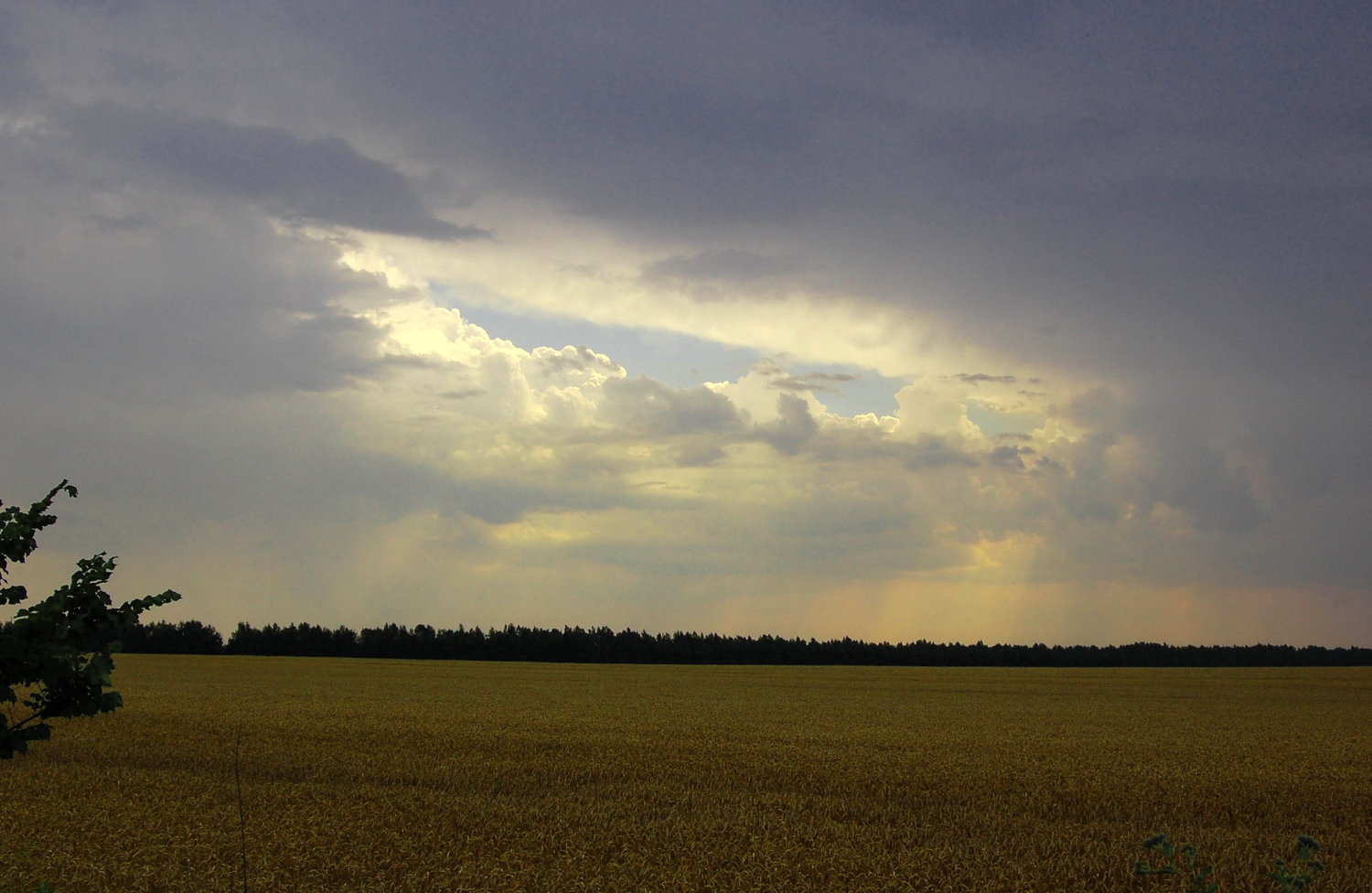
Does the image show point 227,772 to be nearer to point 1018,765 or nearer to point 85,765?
point 85,765

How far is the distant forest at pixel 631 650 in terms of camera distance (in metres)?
120

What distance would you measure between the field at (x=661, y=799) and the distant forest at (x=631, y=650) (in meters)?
90.4

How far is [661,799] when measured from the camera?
15094 millimetres

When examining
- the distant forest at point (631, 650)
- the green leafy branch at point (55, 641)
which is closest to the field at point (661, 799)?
the green leafy branch at point (55, 641)

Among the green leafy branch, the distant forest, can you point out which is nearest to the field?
the green leafy branch

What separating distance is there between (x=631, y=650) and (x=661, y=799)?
384ft

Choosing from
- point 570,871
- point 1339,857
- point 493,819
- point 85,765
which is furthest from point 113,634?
point 85,765

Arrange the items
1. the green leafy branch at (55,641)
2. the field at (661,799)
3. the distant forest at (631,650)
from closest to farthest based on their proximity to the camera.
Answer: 1. the green leafy branch at (55,641)
2. the field at (661,799)
3. the distant forest at (631,650)

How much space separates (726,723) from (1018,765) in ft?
32.0

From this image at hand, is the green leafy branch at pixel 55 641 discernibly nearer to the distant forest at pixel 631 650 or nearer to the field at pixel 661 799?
the field at pixel 661 799

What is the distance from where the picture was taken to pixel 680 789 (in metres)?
16.0

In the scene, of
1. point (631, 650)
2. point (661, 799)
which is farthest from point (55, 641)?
point (631, 650)

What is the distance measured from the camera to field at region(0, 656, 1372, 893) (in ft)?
35.8

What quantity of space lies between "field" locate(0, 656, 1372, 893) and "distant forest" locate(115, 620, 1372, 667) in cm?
9039
